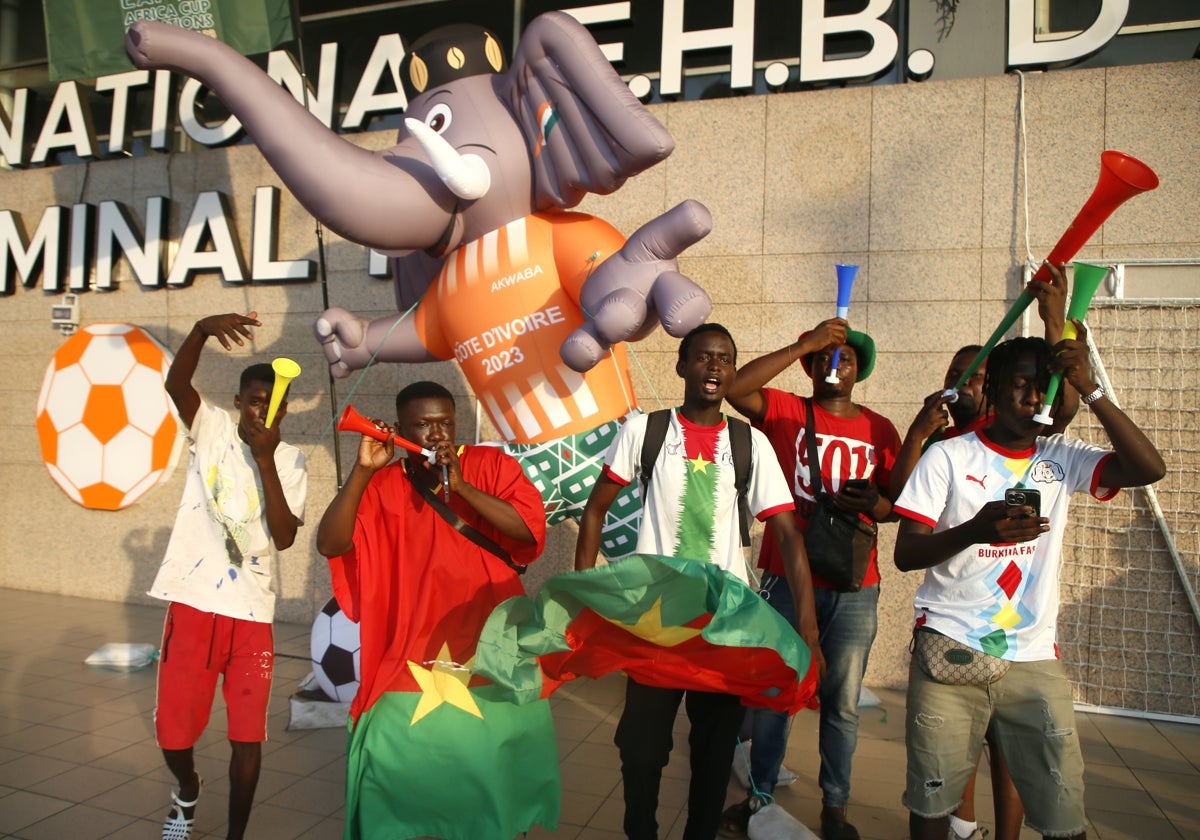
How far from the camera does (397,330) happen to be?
4531 millimetres

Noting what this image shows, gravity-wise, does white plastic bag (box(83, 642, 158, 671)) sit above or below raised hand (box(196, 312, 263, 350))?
below

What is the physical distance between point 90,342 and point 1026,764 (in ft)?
22.6

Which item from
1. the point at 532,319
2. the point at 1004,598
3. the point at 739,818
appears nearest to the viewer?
the point at 1004,598

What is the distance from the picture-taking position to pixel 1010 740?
8.51 ft

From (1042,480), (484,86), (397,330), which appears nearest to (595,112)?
(484,86)

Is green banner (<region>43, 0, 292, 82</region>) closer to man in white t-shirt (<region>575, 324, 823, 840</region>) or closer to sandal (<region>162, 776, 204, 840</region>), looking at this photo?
man in white t-shirt (<region>575, 324, 823, 840</region>)

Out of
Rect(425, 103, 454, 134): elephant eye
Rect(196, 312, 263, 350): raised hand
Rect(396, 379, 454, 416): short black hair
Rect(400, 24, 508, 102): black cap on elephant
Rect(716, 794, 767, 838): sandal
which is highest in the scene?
Rect(400, 24, 508, 102): black cap on elephant

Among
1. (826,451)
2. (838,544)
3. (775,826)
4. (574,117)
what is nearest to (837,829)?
(775,826)

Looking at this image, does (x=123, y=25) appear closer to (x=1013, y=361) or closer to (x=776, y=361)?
(x=776, y=361)

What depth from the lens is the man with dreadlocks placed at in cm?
251

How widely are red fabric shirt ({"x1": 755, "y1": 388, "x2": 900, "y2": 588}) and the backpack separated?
0.98 ft

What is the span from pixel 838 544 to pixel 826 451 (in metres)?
0.35

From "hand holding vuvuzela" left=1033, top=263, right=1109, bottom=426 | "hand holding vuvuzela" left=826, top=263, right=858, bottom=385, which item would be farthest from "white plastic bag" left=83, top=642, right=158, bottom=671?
"hand holding vuvuzela" left=1033, top=263, right=1109, bottom=426

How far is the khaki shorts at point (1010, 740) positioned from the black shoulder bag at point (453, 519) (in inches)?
51.4
